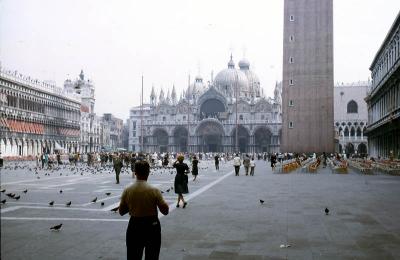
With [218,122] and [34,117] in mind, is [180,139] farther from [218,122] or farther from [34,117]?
[34,117]

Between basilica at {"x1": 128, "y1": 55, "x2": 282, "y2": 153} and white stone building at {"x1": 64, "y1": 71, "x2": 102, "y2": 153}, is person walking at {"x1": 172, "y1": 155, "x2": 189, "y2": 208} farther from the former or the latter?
white stone building at {"x1": 64, "y1": 71, "x2": 102, "y2": 153}

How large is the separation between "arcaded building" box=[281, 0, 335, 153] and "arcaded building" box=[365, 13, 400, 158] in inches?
204

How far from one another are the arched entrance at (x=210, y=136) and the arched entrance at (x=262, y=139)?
750 cm

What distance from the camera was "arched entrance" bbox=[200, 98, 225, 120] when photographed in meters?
108

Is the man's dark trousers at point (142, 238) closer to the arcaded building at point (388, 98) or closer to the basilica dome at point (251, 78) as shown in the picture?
the arcaded building at point (388, 98)

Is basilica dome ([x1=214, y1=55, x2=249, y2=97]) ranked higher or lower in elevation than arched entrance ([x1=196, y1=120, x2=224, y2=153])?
higher

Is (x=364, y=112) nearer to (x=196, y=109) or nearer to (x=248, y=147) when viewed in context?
(x=248, y=147)

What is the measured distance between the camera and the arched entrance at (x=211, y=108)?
107938 mm

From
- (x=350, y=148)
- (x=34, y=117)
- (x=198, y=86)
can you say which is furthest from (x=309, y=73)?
(x=198, y=86)

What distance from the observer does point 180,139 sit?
362ft

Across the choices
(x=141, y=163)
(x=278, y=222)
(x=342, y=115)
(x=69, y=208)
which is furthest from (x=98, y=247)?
(x=342, y=115)

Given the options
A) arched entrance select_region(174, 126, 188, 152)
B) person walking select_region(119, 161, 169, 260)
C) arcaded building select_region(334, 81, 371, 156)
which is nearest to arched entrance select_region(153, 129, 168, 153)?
arched entrance select_region(174, 126, 188, 152)

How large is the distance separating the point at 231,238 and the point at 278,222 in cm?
219

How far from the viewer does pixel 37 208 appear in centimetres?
1299
